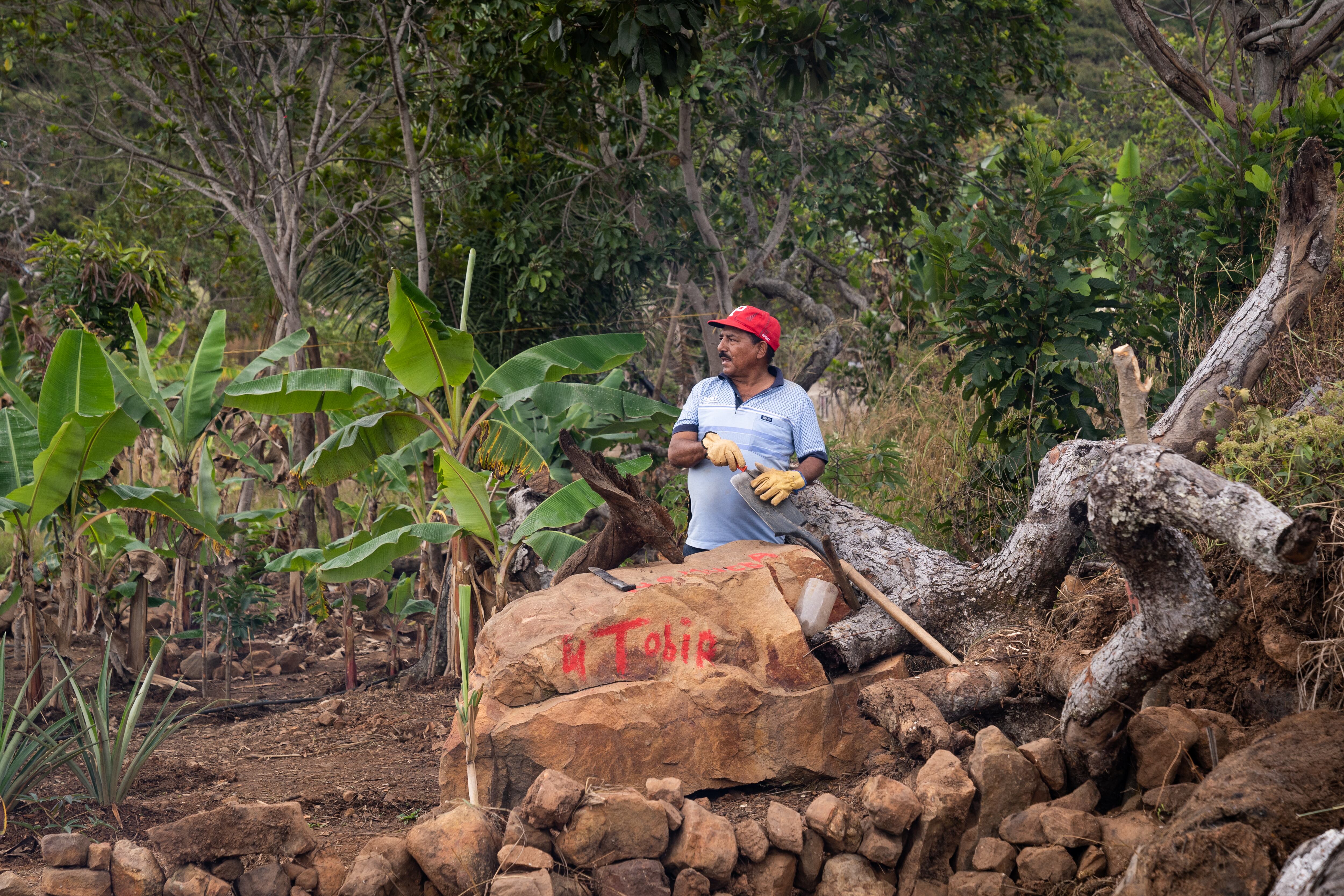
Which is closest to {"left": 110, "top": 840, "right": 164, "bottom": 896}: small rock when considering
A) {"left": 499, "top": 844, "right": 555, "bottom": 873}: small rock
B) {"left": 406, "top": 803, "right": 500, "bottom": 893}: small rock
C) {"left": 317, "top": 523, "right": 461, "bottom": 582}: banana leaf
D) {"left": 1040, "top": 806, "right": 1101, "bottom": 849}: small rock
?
{"left": 406, "top": 803, "right": 500, "bottom": 893}: small rock

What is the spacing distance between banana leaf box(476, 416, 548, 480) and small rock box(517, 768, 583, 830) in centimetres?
233

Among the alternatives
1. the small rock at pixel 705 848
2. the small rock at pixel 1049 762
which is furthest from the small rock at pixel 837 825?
the small rock at pixel 1049 762

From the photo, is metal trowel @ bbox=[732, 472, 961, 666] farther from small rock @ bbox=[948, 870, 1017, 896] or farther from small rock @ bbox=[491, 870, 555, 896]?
small rock @ bbox=[491, 870, 555, 896]

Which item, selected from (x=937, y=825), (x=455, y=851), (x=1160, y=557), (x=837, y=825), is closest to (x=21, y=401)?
(x=455, y=851)

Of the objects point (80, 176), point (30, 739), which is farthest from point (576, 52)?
point (80, 176)

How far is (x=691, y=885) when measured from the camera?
3338mm

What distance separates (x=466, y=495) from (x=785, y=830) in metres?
2.31

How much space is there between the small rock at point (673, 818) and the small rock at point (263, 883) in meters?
1.28

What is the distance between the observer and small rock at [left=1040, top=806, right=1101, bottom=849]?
3.21 m

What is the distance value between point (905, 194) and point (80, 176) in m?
11.9

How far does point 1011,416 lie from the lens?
550 centimetres

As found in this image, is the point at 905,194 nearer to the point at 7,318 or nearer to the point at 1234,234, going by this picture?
the point at 1234,234

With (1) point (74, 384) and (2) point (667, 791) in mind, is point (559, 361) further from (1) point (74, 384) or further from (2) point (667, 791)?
(2) point (667, 791)

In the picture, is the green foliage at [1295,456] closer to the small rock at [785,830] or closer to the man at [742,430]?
the man at [742,430]
